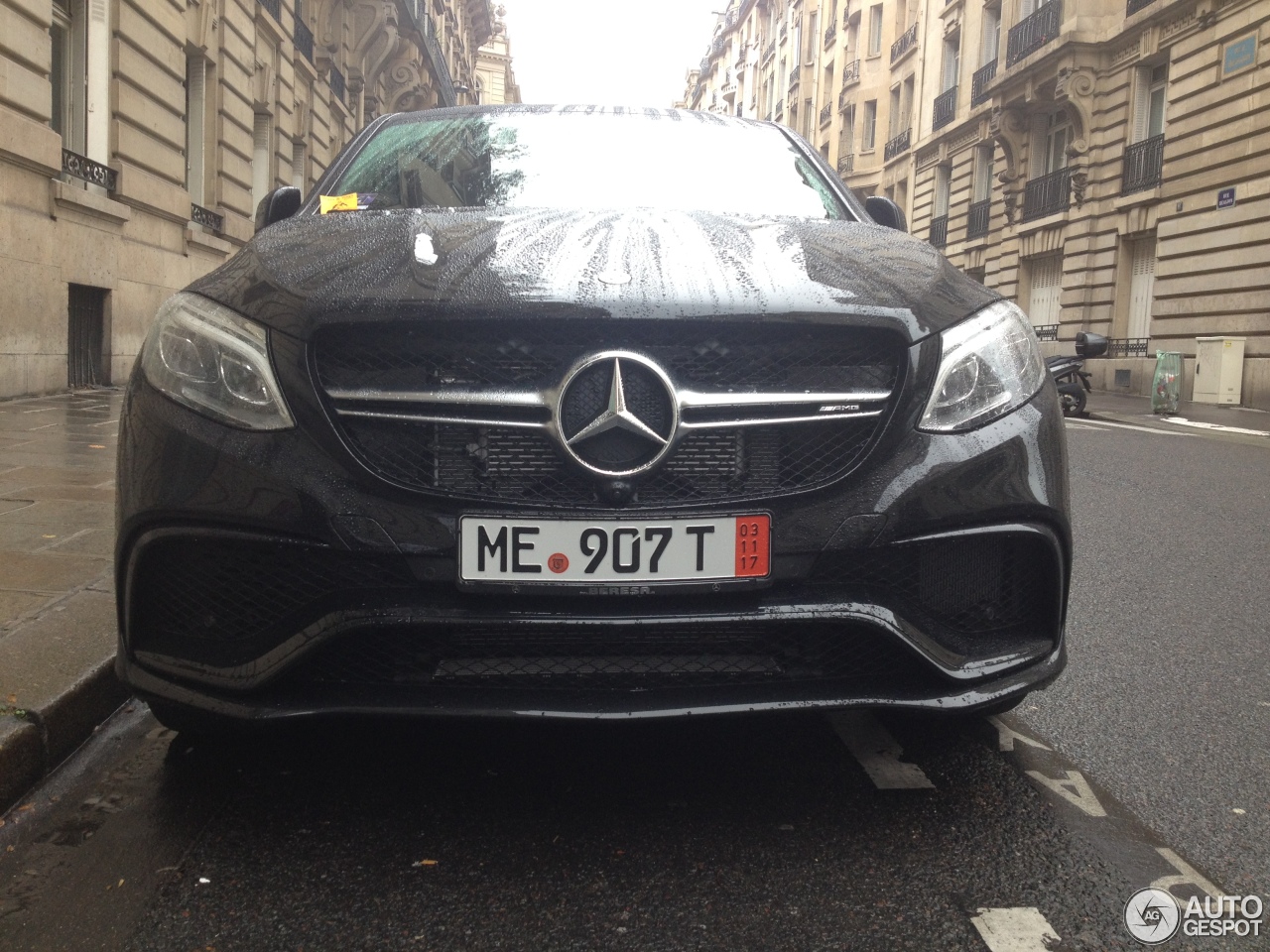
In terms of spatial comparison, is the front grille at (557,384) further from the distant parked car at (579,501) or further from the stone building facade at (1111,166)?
the stone building facade at (1111,166)

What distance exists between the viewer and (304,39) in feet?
73.0

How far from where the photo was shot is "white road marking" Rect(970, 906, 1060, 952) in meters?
1.83

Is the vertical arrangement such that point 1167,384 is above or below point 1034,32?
below

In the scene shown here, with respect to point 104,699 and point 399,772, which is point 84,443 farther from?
point 399,772

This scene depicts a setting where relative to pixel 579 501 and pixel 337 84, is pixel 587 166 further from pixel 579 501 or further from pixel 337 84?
pixel 337 84

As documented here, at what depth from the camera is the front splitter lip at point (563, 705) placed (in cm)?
212

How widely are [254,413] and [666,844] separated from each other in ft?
3.42

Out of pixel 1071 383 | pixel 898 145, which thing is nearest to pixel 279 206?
pixel 1071 383

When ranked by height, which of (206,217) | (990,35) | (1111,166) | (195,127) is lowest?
(206,217)

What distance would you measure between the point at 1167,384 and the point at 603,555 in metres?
18.2

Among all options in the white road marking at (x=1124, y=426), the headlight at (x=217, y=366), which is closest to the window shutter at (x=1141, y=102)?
the white road marking at (x=1124, y=426)

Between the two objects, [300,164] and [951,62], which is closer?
[300,164]

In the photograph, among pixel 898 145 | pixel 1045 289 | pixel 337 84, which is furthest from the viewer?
pixel 898 145

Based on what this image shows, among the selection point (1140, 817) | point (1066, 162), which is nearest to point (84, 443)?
point (1140, 817)
